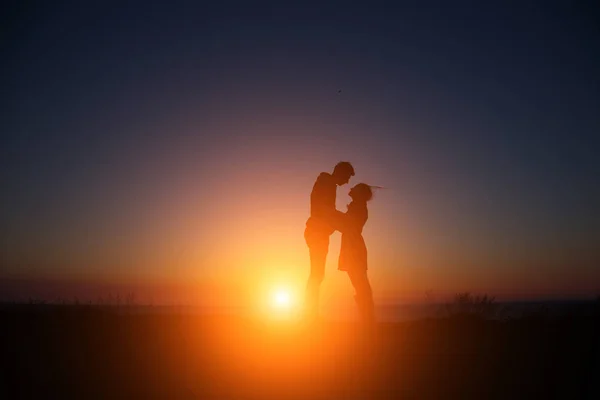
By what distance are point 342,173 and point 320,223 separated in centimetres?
106

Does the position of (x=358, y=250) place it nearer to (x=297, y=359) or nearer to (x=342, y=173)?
(x=342, y=173)

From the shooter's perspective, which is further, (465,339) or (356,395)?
(465,339)

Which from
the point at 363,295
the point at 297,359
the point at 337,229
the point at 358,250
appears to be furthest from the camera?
the point at 337,229

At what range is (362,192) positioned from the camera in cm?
1036

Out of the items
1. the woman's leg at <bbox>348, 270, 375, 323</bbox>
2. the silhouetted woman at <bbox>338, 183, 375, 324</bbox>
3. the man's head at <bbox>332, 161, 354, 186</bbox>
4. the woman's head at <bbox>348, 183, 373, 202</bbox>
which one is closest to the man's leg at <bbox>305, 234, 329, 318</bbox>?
the silhouetted woman at <bbox>338, 183, 375, 324</bbox>

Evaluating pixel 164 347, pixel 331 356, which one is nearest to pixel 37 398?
pixel 164 347

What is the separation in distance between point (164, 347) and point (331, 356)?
9.42 feet

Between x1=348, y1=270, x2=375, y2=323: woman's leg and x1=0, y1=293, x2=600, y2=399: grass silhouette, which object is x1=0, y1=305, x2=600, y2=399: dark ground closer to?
x1=0, y1=293, x2=600, y2=399: grass silhouette

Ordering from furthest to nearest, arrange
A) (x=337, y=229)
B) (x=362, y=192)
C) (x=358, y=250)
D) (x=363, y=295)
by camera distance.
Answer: (x=362, y=192) < (x=337, y=229) < (x=358, y=250) < (x=363, y=295)

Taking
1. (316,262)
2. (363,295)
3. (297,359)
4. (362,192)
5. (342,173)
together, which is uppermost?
(342,173)

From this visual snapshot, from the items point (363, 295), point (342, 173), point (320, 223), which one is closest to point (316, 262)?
point (320, 223)

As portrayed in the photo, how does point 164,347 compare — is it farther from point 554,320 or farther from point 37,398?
point 554,320

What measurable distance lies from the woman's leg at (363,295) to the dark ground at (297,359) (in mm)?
334

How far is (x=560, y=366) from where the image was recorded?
7.20m
